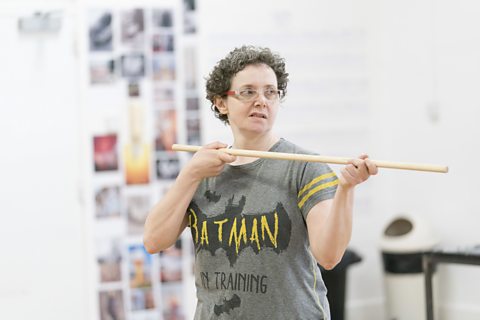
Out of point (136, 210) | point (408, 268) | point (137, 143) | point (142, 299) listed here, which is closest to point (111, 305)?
point (142, 299)

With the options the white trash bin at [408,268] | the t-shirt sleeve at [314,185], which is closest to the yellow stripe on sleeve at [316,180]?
the t-shirt sleeve at [314,185]

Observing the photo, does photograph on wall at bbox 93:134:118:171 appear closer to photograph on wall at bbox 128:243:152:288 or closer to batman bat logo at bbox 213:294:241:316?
photograph on wall at bbox 128:243:152:288

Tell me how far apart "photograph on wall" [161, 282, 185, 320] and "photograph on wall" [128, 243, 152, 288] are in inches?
4.7

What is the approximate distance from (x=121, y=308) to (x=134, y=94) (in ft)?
3.89

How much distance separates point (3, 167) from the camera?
3.67 m

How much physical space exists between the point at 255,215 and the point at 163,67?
8.03 feet

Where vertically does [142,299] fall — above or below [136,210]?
below

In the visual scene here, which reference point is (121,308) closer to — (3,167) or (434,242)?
(3,167)

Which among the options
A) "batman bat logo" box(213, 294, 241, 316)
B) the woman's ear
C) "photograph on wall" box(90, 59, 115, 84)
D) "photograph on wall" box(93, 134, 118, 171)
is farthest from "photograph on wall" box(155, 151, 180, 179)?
"batman bat logo" box(213, 294, 241, 316)

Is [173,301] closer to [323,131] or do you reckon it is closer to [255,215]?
[323,131]

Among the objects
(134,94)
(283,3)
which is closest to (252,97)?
(134,94)

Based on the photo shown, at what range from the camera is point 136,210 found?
395 centimetres

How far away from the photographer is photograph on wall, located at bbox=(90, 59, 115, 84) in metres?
3.84

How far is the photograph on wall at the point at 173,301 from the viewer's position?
158 inches
